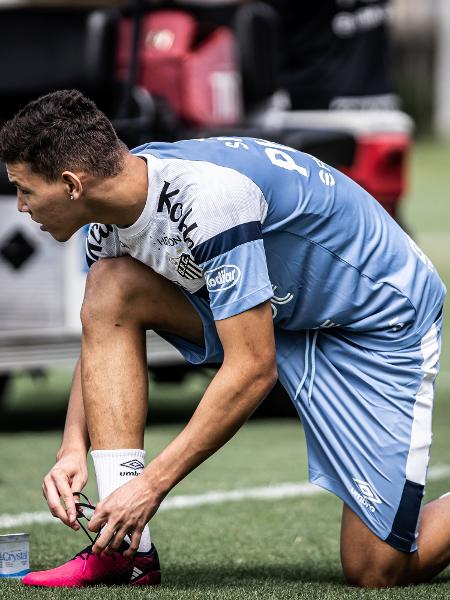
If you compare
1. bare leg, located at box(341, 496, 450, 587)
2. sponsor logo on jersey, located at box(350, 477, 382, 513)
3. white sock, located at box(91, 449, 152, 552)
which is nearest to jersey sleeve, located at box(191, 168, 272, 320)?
white sock, located at box(91, 449, 152, 552)

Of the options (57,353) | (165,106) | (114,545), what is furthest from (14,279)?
(114,545)

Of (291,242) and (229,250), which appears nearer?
(229,250)

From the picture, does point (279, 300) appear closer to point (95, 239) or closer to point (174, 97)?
point (95, 239)

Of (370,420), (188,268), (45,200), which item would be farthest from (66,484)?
(370,420)

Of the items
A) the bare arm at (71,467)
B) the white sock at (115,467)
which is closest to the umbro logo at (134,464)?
the white sock at (115,467)

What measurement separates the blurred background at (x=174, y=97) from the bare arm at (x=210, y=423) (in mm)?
3013

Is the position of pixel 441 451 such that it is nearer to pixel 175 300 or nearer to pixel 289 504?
pixel 289 504

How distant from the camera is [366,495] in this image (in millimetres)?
4234

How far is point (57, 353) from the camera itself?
22.5ft

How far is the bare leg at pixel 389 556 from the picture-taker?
4.23 m

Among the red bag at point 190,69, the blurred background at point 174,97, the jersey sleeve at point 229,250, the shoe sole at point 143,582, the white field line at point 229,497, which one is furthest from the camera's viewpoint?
the red bag at point 190,69

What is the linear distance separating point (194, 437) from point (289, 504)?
1.76 meters

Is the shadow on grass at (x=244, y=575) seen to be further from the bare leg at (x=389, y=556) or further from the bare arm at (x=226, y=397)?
the bare arm at (x=226, y=397)

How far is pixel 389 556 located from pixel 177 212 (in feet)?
3.79
